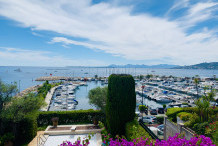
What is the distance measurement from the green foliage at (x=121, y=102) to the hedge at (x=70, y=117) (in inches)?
224

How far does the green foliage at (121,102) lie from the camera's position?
1005cm

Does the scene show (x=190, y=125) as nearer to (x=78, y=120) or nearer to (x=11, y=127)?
(x=78, y=120)

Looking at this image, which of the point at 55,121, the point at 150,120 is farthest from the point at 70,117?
the point at 150,120

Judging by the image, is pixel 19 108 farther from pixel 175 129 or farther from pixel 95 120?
pixel 175 129

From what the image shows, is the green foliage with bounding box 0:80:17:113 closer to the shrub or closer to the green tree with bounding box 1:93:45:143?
the green tree with bounding box 1:93:45:143

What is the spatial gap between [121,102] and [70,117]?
8006 mm

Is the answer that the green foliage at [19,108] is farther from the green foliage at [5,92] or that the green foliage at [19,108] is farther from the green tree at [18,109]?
the green foliage at [5,92]

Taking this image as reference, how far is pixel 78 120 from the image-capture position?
1595 cm

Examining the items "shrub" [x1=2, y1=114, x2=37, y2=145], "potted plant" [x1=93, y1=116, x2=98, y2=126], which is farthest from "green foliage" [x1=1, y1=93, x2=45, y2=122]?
"potted plant" [x1=93, y1=116, x2=98, y2=126]

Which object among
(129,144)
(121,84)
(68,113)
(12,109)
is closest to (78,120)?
(68,113)

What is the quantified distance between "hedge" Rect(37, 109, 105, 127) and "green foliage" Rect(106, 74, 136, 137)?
5.70m

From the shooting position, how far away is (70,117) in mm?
15648

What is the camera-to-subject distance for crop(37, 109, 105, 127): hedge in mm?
15266

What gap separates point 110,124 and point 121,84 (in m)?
3.00
